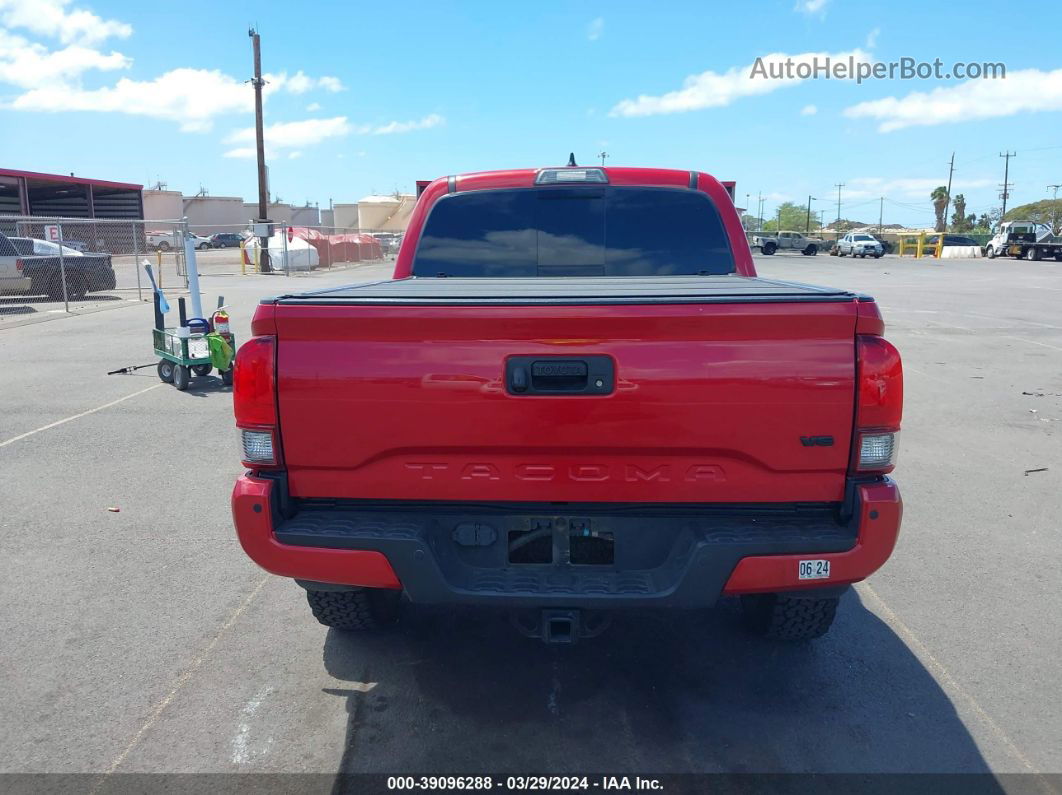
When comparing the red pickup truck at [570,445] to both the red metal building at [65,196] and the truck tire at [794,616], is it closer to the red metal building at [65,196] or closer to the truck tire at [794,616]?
the truck tire at [794,616]

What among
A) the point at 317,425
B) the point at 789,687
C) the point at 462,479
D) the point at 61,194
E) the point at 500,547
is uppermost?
the point at 61,194

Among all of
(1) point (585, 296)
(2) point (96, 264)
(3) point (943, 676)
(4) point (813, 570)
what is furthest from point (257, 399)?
(2) point (96, 264)

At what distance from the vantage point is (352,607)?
3607 millimetres

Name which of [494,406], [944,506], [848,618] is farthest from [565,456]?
[944,506]

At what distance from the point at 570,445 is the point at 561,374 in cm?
24

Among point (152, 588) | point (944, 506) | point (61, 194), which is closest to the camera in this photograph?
point (152, 588)

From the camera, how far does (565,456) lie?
9.16 feet

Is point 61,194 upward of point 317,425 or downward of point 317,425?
upward

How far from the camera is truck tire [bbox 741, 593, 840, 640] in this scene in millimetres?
3479

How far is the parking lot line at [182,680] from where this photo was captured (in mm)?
2947

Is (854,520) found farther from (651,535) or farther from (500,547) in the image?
(500,547)

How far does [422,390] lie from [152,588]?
8.40 ft

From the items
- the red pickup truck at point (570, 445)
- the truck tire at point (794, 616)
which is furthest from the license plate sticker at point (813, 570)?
the truck tire at point (794, 616)

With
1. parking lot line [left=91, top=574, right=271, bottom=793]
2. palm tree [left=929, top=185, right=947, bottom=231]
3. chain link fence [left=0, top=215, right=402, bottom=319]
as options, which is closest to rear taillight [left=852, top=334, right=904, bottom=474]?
parking lot line [left=91, top=574, right=271, bottom=793]
